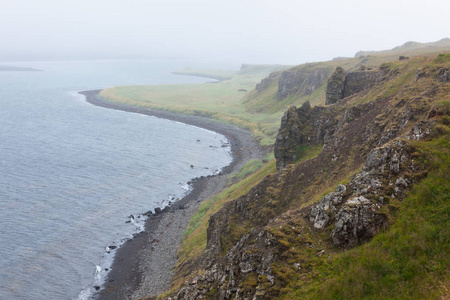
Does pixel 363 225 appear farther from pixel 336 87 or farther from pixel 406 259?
pixel 336 87

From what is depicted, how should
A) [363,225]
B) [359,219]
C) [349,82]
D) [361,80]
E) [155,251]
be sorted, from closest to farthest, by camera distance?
[363,225], [359,219], [155,251], [361,80], [349,82]

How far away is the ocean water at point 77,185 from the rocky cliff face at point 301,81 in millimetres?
43737

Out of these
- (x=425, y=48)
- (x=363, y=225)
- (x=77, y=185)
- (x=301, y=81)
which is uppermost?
(x=425, y=48)

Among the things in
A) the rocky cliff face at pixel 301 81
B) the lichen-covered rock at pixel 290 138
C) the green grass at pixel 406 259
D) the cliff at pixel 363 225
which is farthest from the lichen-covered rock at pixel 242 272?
the rocky cliff face at pixel 301 81

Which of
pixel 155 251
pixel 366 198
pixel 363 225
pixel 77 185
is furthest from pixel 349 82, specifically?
pixel 77 185

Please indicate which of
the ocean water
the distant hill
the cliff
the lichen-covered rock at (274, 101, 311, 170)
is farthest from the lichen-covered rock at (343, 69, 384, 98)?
the distant hill

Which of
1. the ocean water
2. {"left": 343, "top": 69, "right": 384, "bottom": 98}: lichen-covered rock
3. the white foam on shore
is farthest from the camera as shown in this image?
{"left": 343, "top": 69, "right": 384, "bottom": 98}: lichen-covered rock

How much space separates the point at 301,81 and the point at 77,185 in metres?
108

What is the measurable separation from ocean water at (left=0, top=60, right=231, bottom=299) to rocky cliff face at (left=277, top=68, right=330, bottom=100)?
4374 centimetres

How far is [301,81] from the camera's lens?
15100cm

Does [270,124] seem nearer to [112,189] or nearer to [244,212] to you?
[112,189]

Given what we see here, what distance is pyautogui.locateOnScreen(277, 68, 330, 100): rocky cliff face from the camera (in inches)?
5418

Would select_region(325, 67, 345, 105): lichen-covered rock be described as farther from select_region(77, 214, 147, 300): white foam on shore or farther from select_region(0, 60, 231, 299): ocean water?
select_region(77, 214, 147, 300): white foam on shore

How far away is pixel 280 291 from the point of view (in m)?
19.7
